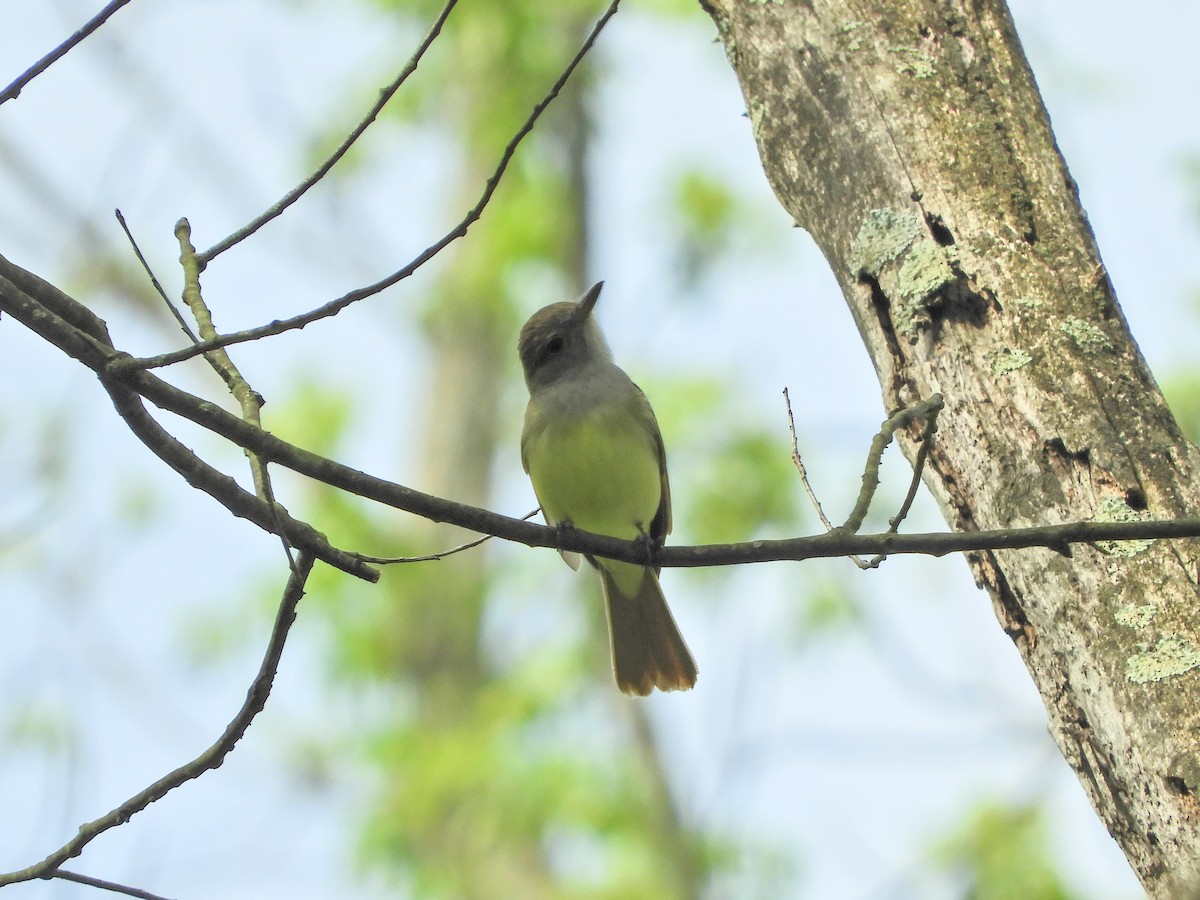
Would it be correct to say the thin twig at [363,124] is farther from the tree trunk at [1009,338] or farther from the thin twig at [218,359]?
the tree trunk at [1009,338]

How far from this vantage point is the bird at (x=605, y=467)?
5355 mm

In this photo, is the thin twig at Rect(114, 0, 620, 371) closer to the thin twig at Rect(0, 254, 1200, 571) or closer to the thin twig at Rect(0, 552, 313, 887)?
the thin twig at Rect(0, 254, 1200, 571)

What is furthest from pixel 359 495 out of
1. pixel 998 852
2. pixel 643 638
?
pixel 998 852

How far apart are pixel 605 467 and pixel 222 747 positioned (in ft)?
8.83

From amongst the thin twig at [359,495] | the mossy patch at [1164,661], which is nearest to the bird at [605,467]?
the thin twig at [359,495]

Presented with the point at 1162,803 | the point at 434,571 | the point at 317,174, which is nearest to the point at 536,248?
the point at 434,571

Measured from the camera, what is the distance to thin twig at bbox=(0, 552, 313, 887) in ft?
9.01

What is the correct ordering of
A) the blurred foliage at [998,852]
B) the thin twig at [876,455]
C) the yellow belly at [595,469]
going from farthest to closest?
1. the blurred foliage at [998,852]
2. the yellow belly at [595,469]
3. the thin twig at [876,455]

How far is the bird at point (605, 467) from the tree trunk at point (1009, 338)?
1830 mm

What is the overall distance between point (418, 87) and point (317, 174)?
8.62m

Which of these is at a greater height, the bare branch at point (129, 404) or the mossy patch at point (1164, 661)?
the bare branch at point (129, 404)

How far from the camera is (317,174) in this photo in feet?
9.65

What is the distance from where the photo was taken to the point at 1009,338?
3.21m

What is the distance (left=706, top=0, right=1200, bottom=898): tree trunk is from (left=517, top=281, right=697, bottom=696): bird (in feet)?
6.00
